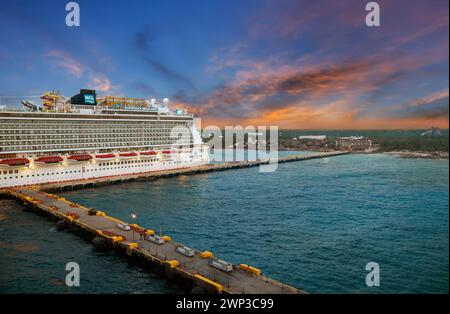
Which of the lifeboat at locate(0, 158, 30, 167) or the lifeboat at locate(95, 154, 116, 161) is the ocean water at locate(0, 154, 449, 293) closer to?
the lifeboat at locate(0, 158, 30, 167)

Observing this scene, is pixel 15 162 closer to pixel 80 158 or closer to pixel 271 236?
pixel 80 158

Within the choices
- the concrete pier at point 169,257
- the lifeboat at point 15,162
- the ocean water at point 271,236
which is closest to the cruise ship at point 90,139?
the lifeboat at point 15,162

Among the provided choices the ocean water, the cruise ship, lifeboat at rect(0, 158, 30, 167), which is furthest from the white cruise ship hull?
the ocean water

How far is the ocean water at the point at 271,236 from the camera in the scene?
95.0 feet

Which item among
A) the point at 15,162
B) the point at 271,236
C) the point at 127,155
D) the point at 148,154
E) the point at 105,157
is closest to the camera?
the point at 271,236

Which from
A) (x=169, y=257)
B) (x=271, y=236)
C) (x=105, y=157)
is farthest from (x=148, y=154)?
(x=169, y=257)

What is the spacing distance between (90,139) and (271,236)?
53066 millimetres

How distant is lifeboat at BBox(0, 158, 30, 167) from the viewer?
60875 mm

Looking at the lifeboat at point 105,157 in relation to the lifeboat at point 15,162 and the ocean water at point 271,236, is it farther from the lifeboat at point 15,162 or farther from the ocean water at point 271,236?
the lifeboat at point 15,162

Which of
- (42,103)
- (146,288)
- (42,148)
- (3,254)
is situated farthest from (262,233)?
(42,103)

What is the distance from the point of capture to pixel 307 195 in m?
64.2

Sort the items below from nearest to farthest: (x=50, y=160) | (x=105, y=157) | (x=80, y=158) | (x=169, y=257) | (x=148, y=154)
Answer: (x=169, y=257) < (x=50, y=160) < (x=80, y=158) < (x=105, y=157) < (x=148, y=154)

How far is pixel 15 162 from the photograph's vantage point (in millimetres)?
61875
